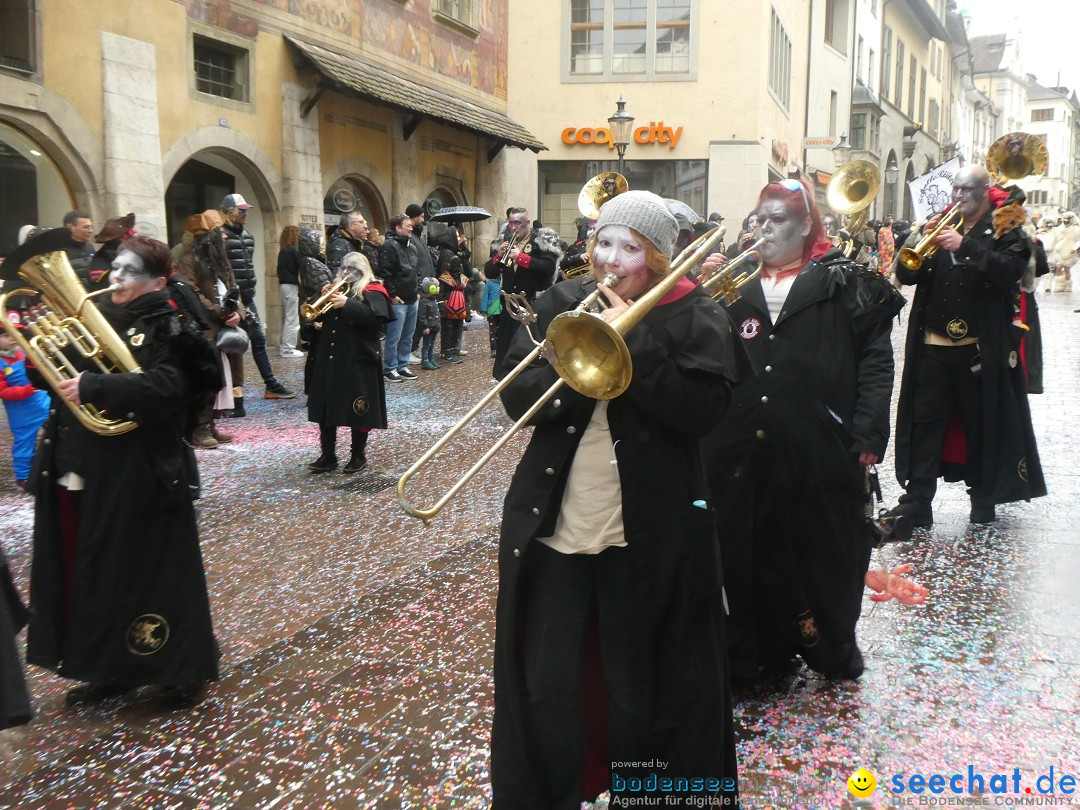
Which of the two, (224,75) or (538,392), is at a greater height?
(224,75)

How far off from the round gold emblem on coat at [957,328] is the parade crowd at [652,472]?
1 centimetres

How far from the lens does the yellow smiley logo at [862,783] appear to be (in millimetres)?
3209

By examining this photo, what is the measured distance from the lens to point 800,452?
372cm

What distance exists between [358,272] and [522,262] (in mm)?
2612

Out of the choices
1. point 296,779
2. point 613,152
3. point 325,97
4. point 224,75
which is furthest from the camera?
point 613,152

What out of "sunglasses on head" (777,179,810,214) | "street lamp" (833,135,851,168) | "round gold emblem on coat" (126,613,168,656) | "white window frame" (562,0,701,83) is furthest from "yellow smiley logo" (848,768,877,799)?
"street lamp" (833,135,851,168)

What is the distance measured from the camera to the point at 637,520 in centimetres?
272

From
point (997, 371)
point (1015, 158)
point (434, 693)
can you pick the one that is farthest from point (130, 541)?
point (1015, 158)

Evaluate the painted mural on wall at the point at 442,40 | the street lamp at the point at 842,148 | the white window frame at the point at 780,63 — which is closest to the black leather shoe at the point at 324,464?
the painted mural on wall at the point at 442,40

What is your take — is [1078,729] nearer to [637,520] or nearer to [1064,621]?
[1064,621]

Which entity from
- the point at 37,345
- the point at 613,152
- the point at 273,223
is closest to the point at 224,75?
the point at 273,223

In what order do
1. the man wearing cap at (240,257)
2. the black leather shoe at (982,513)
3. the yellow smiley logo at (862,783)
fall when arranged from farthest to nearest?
the man wearing cap at (240,257) < the black leather shoe at (982,513) < the yellow smiley logo at (862,783)

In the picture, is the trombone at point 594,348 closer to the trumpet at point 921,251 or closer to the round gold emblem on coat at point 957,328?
the trumpet at point 921,251

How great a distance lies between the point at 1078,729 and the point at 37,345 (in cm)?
380
